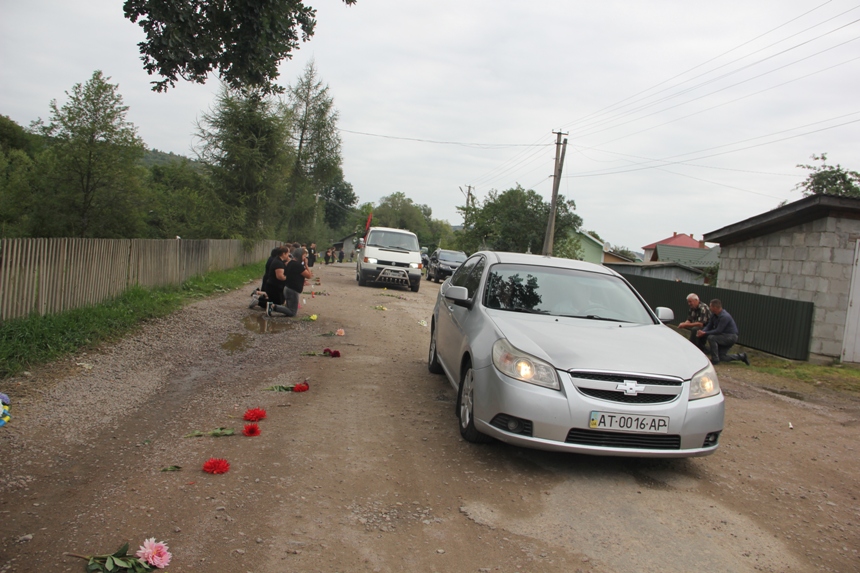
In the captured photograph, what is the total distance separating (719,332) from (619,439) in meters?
7.95

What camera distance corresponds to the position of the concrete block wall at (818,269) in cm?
1234

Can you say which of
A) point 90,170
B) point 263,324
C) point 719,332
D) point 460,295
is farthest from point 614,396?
point 90,170

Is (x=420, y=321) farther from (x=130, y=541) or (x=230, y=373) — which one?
(x=130, y=541)

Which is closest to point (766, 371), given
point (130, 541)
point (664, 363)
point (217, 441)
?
point (664, 363)

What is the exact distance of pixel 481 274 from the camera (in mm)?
6598

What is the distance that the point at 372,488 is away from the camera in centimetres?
425

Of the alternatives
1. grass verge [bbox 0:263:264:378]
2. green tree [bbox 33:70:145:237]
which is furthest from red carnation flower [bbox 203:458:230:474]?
→ green tree [bbox 33:70:145:237]

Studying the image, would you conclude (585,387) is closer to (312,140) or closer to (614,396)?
(614,396)

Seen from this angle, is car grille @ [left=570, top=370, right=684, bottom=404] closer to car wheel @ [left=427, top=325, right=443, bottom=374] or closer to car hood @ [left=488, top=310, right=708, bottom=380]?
car hood @ [left=488, top=310, right=708, bottom=380]

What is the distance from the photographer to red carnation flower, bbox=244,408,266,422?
5.62m

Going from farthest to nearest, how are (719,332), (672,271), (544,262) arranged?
1. (672,271)
2. (719,332)
3. (544,262)

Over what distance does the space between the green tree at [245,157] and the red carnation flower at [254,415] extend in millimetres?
23251

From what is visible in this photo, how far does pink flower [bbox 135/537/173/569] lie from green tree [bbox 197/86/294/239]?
2567 centimetres

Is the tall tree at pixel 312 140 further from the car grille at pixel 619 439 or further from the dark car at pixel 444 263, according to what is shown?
the car grille at pixel 619 439
